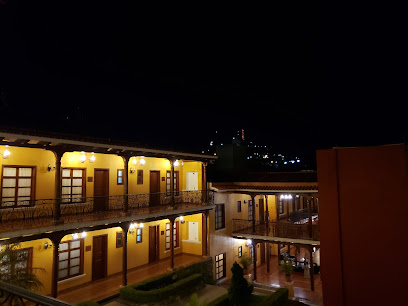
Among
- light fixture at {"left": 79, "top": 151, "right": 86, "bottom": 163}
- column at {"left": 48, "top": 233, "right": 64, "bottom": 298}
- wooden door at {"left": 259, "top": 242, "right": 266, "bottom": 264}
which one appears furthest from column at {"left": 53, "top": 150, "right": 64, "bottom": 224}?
wooden door at {"left": 259, "top": 242, "right": 266, "bottom": 264}

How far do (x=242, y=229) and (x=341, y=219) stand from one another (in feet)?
33.8

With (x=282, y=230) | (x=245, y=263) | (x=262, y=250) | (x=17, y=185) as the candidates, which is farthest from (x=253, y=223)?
(x=17, y=185)

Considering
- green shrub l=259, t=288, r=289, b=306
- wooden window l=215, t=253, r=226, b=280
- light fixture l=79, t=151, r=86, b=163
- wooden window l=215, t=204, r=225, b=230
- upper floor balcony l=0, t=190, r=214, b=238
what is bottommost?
wooden window l=215, t=253, r=226, b=280

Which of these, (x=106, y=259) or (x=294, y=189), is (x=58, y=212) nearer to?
(x=106, y=259)

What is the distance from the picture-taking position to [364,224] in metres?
10.5

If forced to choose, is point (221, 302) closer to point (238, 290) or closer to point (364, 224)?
point (238, 290)

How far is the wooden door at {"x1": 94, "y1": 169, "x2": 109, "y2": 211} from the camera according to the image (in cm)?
1442

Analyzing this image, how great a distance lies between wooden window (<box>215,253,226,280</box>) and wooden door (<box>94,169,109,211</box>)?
8.54m

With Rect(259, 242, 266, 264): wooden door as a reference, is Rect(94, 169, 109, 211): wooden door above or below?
above

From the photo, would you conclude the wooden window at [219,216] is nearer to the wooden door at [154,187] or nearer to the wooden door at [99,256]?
the wooden door at [154,187]

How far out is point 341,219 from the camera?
36.1ft

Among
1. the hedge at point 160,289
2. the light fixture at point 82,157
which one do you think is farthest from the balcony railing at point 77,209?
the hedge at point 160,289

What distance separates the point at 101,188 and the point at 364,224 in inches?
468

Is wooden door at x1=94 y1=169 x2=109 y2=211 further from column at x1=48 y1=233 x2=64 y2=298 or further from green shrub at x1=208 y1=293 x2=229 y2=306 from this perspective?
green shrub at x1=208 y1=293 x2=229 y2=306
